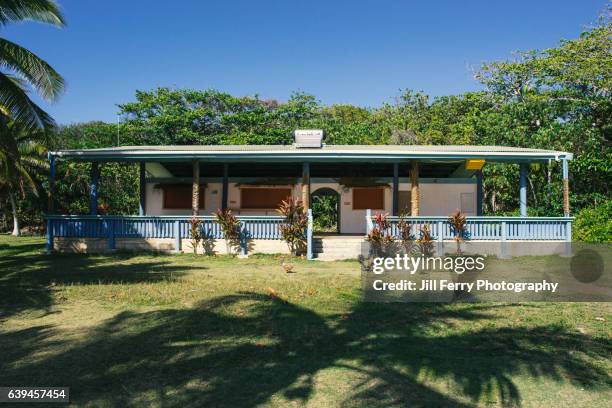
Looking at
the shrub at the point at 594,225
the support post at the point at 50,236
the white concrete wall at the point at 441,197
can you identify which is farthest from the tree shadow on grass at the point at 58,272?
the shrub at the point at 594,225

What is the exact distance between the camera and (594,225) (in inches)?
665

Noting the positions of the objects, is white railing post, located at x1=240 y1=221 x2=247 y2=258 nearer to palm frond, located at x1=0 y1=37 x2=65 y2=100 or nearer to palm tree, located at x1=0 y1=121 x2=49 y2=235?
palm frond, located at x1=0 y1=37 x2=65 y2=100

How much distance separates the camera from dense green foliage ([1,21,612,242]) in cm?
2238

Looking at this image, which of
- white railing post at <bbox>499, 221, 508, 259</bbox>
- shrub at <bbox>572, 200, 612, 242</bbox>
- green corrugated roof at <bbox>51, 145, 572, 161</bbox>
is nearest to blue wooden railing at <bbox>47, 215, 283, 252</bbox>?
green corrugated roof at <bbox>51, 145, 572, 161</bbox>

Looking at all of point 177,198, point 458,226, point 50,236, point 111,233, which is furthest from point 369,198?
point 50,236

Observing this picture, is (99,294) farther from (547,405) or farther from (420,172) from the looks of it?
(420,172)

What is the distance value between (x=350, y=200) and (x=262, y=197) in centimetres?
332

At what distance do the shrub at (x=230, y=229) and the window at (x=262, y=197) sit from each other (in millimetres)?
4161

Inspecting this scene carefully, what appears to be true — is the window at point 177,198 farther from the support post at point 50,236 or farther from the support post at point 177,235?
the support post at point 50,236

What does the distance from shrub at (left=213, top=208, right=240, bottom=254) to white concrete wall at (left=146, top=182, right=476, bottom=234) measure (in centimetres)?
411

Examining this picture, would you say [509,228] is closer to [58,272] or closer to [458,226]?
[458,226]

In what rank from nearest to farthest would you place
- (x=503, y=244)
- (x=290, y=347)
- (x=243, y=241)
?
(x=290, y=347) → (x=503, y=244) → (x=243, y=241)

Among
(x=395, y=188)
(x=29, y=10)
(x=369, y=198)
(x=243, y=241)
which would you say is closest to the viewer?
(x=29, y=10)

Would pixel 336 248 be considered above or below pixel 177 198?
below
